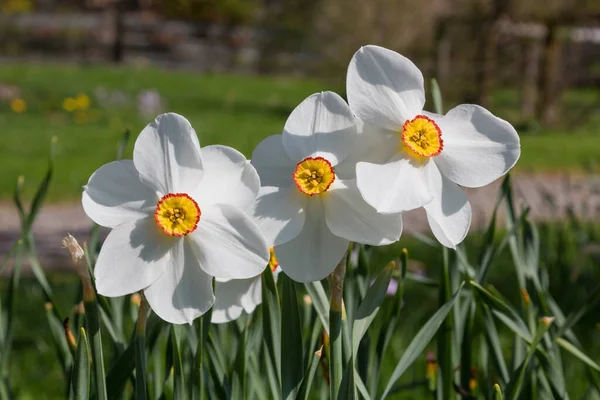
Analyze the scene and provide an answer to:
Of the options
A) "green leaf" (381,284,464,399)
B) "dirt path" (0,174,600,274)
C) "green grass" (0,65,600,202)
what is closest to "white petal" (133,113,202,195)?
"green leaf" (381,284,464,399)

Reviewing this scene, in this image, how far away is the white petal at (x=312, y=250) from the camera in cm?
89

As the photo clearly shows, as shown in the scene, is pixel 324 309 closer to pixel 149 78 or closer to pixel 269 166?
pixel 269 166

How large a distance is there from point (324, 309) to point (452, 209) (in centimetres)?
24

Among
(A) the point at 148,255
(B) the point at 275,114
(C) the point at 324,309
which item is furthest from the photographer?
(B) the point at 275,114

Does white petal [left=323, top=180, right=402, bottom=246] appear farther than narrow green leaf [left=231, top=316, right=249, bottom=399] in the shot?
No

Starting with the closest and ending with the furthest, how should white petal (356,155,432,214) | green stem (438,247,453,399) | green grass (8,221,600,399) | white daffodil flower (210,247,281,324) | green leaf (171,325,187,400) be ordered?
1. white petal (356,155,432,214)
2. green leaf (171,325,187,400)
3. white daffodil flower (210,247,281,324)
4. green stem (438,247,453,399)
5. green grass (8,221,600,399)

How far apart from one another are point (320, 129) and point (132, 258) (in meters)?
0.25

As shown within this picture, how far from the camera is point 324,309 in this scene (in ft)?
3.43

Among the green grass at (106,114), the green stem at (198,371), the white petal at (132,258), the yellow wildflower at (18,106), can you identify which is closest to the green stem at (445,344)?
the green stem at (198,371)

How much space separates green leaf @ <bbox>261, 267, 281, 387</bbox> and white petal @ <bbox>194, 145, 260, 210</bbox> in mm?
133

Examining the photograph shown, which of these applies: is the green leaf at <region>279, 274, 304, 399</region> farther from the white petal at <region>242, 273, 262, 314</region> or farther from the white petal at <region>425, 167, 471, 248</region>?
the white petal at <region>425, 167, 471, 248</region>

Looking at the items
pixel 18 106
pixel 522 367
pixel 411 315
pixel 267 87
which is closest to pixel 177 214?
pixel 522 367

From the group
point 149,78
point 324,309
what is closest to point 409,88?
point 324,309

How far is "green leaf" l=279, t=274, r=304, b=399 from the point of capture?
996 millimetres
